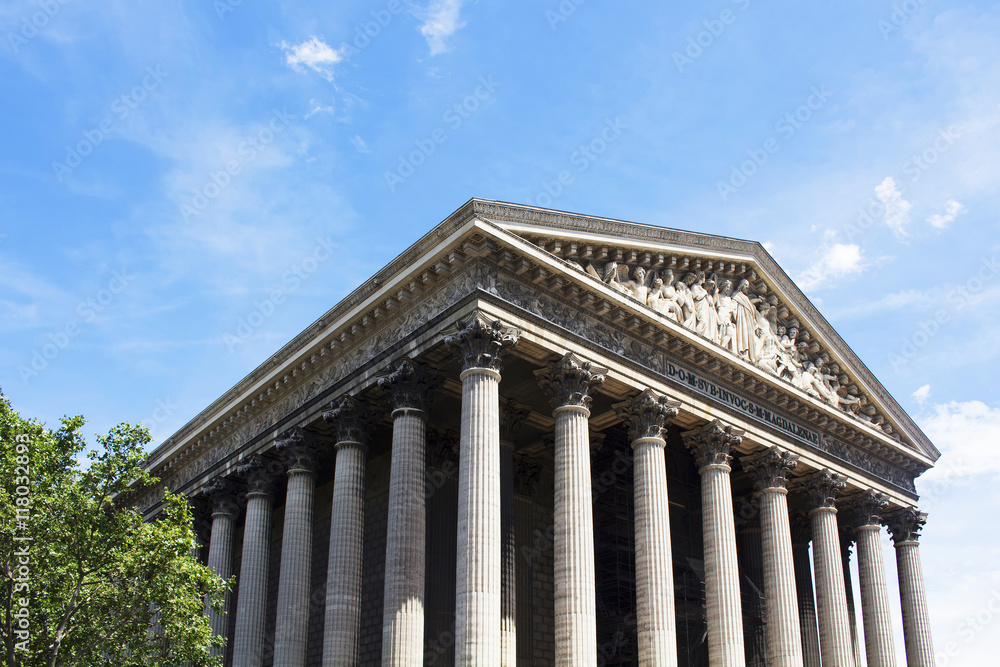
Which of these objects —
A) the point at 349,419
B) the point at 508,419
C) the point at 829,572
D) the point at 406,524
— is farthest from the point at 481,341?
the point at 829,572

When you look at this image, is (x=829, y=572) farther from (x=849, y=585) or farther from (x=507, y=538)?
(x=507, y=538)

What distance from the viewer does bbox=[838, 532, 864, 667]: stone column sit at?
35938 millimetres

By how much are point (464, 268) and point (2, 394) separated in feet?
42.1

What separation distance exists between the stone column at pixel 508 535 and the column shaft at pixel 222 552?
35.3 feet

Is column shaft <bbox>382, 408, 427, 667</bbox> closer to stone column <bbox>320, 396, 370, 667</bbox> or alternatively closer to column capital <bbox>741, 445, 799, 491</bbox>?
stone column <bbox>320, 396, 370, 667</bbox>

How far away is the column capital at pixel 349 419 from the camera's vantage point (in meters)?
27.3

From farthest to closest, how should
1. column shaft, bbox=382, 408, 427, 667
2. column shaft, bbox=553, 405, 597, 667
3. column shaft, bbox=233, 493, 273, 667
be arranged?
1. column shaft, bbox=233, 493, 273, 667
2. column shaft, bbox=382, 408, 427, 667
3. column shaft, bbox=553, 405, 597, 667

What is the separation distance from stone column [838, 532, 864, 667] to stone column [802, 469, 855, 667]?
10.3 ft

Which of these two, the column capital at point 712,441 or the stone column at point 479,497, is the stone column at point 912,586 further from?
the stone column at point 479,497

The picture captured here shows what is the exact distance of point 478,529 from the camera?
21.8 m

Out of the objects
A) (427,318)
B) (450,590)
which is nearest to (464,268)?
(427,318)

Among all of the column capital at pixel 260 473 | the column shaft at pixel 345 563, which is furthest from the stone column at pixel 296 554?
the column shaft at pixel 345 563

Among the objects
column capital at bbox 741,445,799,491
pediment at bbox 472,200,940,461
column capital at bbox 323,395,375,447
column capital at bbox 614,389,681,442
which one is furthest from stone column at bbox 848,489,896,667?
column capital at bbox 323,395,375,447

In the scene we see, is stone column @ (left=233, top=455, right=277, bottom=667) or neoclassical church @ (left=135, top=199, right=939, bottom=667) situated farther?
stone column @ (left=233, top=455, right=277, bottom=667)
